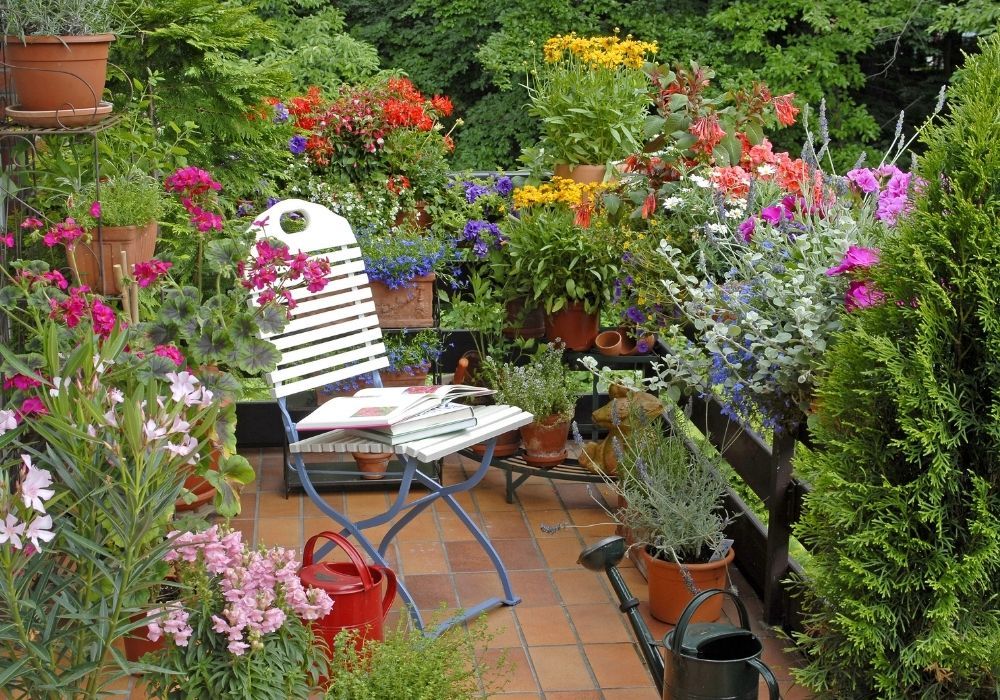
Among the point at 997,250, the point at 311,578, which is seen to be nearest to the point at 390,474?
the point at 311,578

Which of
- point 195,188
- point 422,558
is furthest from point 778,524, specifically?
point 195,188

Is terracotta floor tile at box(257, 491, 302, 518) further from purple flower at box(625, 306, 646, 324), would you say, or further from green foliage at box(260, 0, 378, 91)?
green foliage at box(260, 0, 378, 91)

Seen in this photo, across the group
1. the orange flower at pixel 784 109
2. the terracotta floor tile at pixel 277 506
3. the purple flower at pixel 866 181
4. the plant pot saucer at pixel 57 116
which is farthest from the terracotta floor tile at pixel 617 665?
the orange flower at pixel 784 109

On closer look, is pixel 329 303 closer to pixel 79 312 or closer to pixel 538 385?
pixel 538 385

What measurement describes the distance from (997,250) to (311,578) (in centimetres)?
179

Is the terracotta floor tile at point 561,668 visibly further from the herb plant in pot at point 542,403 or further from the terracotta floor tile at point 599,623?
the herb plant in pot at point 542,403

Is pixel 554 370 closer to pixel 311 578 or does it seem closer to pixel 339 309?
pixel 339 309

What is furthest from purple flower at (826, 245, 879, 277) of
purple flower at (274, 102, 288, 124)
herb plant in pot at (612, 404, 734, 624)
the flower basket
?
purple flower at (274, 102, 288, 124)

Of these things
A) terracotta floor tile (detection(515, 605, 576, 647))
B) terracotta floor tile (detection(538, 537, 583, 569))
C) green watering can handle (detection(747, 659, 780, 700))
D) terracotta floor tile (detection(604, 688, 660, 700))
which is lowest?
terracotta floor tile (detection(538, 537, 583, 569))

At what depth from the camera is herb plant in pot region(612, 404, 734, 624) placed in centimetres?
325

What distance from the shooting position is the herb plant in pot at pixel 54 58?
283cm

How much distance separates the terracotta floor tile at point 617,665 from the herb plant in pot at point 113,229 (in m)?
1.73

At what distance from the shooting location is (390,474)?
4.29 meters

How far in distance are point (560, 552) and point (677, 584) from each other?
2.15ft
